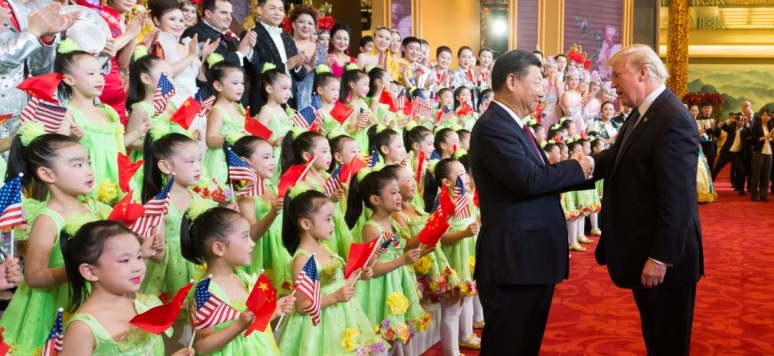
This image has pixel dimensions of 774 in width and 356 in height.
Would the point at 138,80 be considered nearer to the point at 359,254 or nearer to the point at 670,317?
the point at 359,254

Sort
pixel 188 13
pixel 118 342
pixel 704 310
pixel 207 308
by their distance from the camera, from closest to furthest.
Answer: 1. pixel 118 342
2. pixel 207 308
3. pixel 704 310
4. pixel 188 13

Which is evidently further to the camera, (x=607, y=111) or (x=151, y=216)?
(x=607, y=111)

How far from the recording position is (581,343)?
336 cm

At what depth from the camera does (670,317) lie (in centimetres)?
227

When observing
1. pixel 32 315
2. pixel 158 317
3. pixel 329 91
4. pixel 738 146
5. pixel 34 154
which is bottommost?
pixel 738 146

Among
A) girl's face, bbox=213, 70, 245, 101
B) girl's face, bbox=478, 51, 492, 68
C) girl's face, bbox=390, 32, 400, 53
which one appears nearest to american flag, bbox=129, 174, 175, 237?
girl's face, bbox=213, 70, 245, 101

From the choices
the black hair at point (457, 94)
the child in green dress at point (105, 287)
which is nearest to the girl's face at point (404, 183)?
the child in green dress at point (105, 287)

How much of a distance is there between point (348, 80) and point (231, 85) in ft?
3.66

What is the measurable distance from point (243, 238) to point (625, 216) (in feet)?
3.69

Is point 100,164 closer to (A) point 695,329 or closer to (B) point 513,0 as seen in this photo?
(A) point 695,329

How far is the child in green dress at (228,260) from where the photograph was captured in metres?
2.01

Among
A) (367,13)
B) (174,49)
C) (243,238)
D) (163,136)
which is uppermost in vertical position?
(367,13)

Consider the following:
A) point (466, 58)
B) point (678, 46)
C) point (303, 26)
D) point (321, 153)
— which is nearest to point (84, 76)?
point (321, 153)

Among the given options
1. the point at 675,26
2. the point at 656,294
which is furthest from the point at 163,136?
Answer: the point at 675,26
